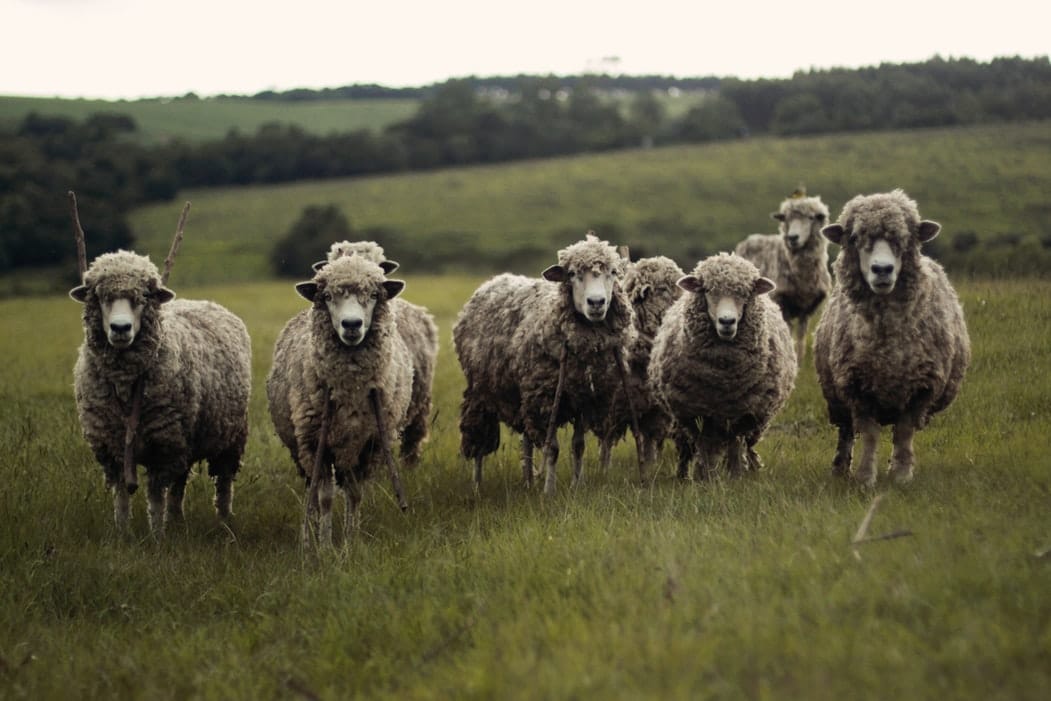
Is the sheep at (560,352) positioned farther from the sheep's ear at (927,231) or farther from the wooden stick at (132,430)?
the wooden stick at (132,430)

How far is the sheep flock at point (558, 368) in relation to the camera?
→ 690 cm

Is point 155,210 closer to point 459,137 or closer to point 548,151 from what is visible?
point 459,137

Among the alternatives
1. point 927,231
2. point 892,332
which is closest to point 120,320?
point 892,332

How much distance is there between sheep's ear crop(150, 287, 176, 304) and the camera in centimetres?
732

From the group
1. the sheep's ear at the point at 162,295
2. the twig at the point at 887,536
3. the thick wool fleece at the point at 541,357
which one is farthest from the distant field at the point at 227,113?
the twig at the point at 887,536

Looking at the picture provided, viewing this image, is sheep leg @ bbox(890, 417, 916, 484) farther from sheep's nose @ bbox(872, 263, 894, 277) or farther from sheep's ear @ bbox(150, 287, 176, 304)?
sheep's ear @ bbox(150, 287, 176, 304)

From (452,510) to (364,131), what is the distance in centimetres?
6442

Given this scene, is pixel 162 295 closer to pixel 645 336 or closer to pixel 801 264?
pixel 645 336

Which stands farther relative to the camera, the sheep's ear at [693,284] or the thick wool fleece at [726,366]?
the sheep's ear at [693,284]

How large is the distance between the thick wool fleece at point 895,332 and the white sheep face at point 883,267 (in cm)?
8

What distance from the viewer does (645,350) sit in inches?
347

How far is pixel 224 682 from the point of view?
4.80 metres

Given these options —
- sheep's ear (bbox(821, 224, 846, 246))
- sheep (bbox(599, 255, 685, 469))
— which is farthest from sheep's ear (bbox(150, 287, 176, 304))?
sheep's ear (bbox(821, 224, 846, 246))

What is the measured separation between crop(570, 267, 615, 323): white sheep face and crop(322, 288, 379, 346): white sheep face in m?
1.62
